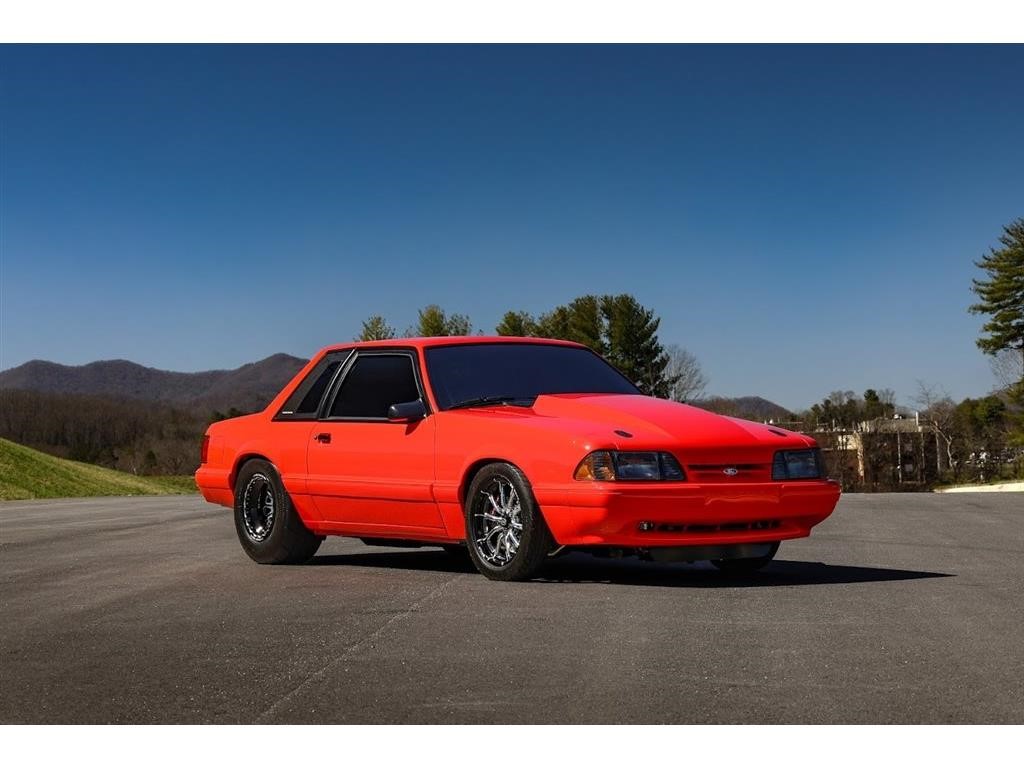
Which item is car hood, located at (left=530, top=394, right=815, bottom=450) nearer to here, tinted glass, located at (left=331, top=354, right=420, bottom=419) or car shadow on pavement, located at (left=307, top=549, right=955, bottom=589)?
car shadow on pavement, located at (left=307, top=549, right=955, bottom=589)

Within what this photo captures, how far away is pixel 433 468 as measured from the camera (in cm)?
952

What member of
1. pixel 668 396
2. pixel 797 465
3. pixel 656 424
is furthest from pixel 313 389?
pixel 668 396

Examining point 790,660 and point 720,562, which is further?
→ point 720,562

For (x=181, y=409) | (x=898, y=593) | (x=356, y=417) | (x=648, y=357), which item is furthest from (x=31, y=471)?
(x=181, y=409)

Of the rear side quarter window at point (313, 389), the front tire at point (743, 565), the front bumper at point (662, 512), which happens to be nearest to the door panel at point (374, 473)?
the rear side quarter window at point (313, 389)

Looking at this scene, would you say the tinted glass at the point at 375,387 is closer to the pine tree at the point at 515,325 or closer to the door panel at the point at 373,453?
the door panel at the point at 373,453

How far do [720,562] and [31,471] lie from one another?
41531 mm

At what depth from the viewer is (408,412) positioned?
9664 millimetres

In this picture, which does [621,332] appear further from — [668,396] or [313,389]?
[313,389]

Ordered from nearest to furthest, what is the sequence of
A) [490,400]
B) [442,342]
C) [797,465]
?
[797,465] < [490,400] < [442,342]

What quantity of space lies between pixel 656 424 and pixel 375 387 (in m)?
2.46
